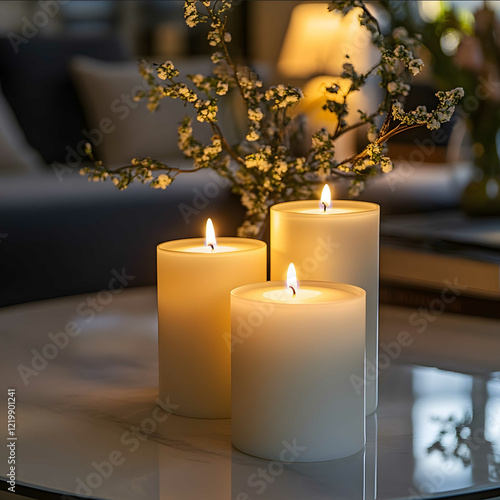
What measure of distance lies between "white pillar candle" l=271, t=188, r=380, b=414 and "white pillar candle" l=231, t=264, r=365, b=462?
4.2 inches

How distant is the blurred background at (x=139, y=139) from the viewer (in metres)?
2.04

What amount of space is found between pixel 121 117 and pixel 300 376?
2.33 meters

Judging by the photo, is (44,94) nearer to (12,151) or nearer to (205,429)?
(12,151)

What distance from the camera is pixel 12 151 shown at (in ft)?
8.25

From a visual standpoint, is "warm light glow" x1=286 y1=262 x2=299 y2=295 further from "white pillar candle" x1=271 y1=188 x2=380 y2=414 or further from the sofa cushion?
the sofa cushion

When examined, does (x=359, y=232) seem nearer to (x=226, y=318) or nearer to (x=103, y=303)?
(x=226, y=318)

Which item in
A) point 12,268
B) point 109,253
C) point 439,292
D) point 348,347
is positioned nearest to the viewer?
point 348,347

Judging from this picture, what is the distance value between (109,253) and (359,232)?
1.54m

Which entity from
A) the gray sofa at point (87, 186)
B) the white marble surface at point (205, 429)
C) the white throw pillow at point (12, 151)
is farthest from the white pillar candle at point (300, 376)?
the white throw pillow at point (12, 151)

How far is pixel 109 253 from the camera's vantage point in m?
2.24

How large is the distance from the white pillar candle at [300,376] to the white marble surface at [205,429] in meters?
0.02

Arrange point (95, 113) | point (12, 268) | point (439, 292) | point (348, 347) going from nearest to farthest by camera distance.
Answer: point (348, 347) → point (439, 292) → point (12, 268) → point (95, 113)

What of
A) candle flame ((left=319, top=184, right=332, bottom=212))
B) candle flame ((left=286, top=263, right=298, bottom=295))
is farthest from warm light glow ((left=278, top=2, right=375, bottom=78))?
candle flame ((left=286, top=263, right=298, bottom=295))

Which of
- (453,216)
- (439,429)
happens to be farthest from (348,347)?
(453,216)
